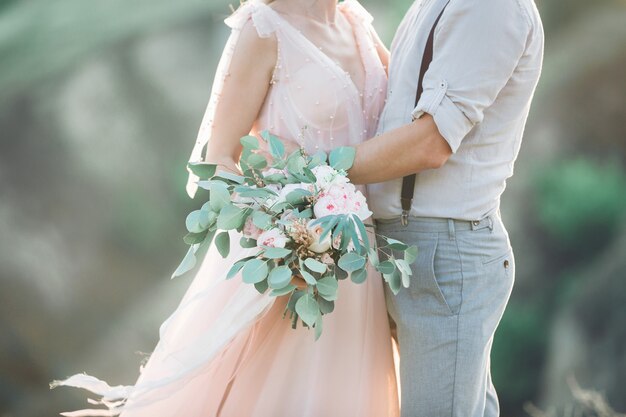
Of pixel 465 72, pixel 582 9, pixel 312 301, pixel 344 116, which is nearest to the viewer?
pixel 312 301

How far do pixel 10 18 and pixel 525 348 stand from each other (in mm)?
3304

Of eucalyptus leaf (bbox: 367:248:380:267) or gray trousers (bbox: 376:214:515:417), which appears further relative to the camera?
gray trousers (bbox: 376:214:515:417)

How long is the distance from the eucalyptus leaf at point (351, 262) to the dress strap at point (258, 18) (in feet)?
2.49

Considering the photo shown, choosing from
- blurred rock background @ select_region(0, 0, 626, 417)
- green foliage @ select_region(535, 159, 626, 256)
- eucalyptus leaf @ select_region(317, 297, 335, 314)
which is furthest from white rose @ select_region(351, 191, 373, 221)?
green foliage @ select_region(535, 159, 626, 256)

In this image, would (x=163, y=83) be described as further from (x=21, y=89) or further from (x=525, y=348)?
(x=525, y=348)

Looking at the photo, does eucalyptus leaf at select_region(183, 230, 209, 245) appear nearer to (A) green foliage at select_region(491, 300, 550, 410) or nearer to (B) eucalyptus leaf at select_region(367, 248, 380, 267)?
(B) eucalyptus leaf at select_region(367, 248, 380, 267)

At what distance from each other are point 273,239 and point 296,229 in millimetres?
57

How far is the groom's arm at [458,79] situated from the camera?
84.0 inches

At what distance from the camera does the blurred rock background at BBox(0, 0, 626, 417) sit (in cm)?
463

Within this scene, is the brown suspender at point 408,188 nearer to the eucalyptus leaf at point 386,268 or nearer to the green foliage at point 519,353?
the eucalyptus leaf at point 386,268

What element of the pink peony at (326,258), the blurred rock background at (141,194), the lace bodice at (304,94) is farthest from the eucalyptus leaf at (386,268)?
the blurred rock background at (141,194)

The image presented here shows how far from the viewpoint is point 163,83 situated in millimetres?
4734

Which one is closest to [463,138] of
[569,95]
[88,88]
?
[569,95]

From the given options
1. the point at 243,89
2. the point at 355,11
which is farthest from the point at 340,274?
the point at 355,11
